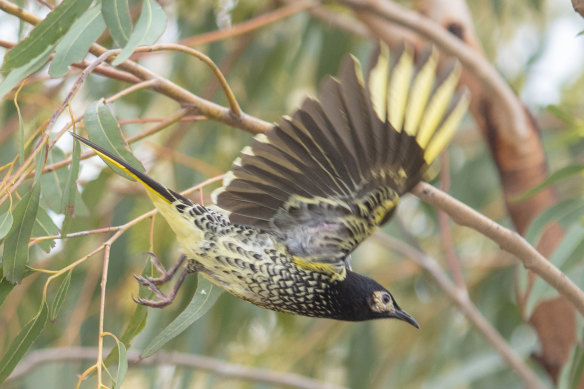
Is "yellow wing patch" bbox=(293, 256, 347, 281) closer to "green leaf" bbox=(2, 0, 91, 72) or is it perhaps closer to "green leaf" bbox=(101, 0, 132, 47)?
"green leaf" bbox=(101, 0, 132, 47)

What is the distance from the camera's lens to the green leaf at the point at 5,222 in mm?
1628

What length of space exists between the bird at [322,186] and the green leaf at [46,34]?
21 cm

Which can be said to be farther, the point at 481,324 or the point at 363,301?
the point at 481,324

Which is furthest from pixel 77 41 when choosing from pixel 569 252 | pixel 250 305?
pixel 250 305

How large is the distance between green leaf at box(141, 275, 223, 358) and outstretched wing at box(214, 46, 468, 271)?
0.25 m

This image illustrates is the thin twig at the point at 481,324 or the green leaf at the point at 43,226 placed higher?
the green leaf at the point at 43,226

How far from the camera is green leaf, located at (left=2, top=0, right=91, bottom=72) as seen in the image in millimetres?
1722

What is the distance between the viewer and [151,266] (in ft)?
7.26

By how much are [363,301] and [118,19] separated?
100cm

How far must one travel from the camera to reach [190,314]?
206cm

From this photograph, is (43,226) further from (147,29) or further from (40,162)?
(147,29)

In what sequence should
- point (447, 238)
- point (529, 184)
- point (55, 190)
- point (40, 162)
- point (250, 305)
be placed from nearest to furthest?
point (40, 162)
point (55, 190)
point (529, 184)
point (447, 238)
point (250, 305)

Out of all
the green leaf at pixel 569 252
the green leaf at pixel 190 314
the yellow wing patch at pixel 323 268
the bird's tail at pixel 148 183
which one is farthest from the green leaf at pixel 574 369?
the bird's tail at pixel 148 183

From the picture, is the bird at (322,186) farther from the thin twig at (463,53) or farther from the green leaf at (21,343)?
Result: the thin twig at (463,53)
